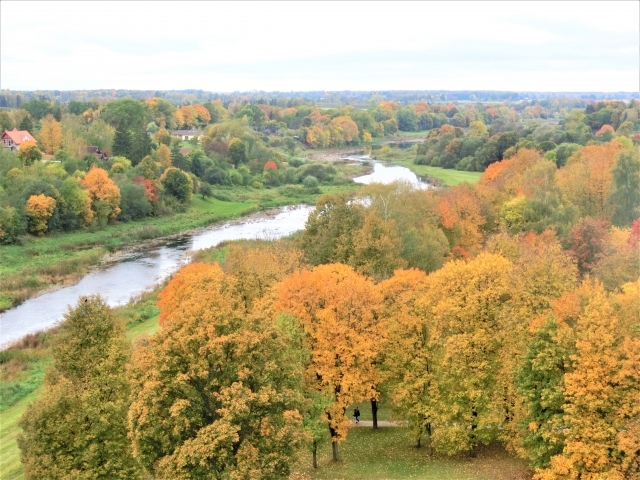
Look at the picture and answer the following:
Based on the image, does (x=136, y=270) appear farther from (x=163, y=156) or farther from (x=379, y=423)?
(x=163, y=156)

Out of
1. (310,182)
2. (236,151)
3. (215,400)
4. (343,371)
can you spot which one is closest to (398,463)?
(343,371)

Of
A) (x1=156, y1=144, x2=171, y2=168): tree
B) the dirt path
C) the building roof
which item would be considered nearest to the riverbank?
(x1=156, y1=144, x2=171, y2=168): tree

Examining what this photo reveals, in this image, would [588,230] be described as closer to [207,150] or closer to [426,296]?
[426,296]

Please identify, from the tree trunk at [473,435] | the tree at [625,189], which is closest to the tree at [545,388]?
the tree trunk at [473,435]

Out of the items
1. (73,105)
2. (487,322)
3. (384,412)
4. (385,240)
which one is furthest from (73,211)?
(73,105)

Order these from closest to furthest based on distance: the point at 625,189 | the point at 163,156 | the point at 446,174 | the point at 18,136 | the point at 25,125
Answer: the point at 625,189 → the point at 18,136 → the point at 163,156 → the point at 446,174 → the point at 25,125

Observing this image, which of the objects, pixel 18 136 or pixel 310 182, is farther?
pixel 310 182
